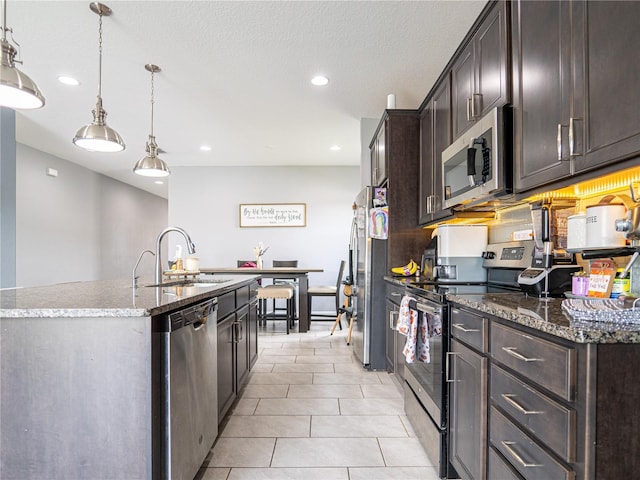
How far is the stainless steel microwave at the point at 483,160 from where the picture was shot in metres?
1.68

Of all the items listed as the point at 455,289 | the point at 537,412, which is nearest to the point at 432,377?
the point at 455,289

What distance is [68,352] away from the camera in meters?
1.28

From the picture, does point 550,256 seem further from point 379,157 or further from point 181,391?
point 379,157

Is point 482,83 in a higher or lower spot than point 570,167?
higher

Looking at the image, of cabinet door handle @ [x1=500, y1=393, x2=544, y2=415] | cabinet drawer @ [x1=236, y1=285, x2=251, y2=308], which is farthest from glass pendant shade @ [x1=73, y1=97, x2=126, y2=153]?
cabinet door handle @ [x1=500, y1=393, x2=544, y2=415]

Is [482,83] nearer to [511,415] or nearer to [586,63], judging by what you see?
[586,63]

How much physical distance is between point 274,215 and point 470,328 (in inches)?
→ 213

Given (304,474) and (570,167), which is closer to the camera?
(570,167)

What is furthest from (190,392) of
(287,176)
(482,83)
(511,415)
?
(287,176)

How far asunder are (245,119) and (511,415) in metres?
4.02

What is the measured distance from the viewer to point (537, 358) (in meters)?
1.01

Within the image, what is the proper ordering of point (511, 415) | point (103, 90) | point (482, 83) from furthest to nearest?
1. point (103, 90)
2. point (482, 83)
3. point (511, 415)

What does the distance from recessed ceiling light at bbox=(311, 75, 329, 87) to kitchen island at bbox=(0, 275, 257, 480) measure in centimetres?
266

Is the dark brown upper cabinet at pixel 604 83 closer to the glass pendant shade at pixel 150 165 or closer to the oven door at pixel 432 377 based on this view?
the oven door at pixel 432 377
